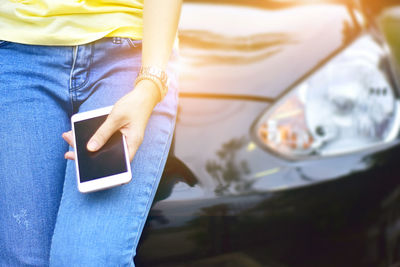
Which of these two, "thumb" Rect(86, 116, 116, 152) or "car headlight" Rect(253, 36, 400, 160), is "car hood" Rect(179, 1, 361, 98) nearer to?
"car headlight" Rect(253, 36, 400, 160)

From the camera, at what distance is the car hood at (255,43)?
61.0 inches

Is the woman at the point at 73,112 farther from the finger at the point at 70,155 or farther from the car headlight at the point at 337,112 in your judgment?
the car headlight at the point at 337,112

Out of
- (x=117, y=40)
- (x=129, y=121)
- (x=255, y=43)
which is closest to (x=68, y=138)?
(x=129, y=121)

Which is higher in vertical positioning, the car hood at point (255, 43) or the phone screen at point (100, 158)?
the car hood at point (255, 43)

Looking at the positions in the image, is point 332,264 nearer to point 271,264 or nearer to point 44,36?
point 271,264

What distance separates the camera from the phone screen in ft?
3.59

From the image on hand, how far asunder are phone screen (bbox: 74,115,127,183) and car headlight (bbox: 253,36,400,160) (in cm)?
50

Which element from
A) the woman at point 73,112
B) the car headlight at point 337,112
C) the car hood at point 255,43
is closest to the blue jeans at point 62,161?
the woman at point 73,112

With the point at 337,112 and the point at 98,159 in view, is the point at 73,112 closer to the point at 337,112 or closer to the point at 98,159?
the point at 98,159

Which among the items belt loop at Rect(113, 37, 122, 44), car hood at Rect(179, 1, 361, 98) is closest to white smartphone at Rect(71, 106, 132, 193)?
belt loop at Rect(113, 37, 122, 44)

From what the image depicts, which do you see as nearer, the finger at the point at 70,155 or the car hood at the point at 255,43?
the finger at the point at 70,155

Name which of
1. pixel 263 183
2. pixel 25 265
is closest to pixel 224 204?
pixel 263 183

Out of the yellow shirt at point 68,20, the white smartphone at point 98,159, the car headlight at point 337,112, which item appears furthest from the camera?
the car headlight at point 337,112

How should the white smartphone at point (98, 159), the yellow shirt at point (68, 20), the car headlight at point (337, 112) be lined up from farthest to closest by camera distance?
1. the car headlight at point (337, 112)
2. the yellow shirt at point (68, 20)
3. the white smartphone at point (98, 159)
